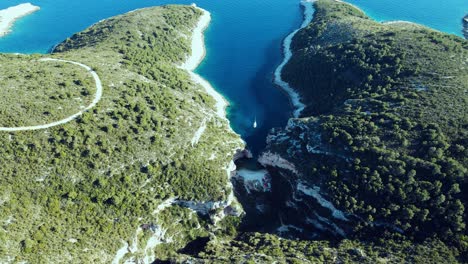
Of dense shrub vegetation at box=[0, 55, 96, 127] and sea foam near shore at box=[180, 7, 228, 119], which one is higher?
sea foam near shore at box=[180, 7, 228, 119]

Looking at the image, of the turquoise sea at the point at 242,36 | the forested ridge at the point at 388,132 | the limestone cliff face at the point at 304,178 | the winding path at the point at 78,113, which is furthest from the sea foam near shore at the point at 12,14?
the limestone cliff face at the point at 304,178

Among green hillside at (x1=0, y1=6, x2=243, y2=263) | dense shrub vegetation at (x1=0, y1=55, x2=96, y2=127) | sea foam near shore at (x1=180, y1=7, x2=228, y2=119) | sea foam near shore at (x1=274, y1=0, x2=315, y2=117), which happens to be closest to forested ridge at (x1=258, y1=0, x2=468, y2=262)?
sea foam near shore at (x1=274, y1=0, x2=315, y2=117)

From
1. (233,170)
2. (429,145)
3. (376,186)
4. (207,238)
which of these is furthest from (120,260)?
(429,145)

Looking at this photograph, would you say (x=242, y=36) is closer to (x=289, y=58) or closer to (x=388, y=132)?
(x=289, y=58)

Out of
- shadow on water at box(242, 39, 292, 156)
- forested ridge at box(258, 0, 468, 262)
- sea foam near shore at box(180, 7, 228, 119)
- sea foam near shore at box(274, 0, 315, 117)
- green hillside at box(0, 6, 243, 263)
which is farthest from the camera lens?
sea foam near shore at box(180, 7, 228, 119)

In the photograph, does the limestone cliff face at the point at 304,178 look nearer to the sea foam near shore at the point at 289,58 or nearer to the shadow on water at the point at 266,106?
the shadow on water at the point at 266,106

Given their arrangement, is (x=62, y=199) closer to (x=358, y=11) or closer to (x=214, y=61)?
(x=214, y=61)

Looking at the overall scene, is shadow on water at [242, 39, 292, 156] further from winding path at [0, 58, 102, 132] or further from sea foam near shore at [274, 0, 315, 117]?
winding path at [0, 58, 102, 132]
